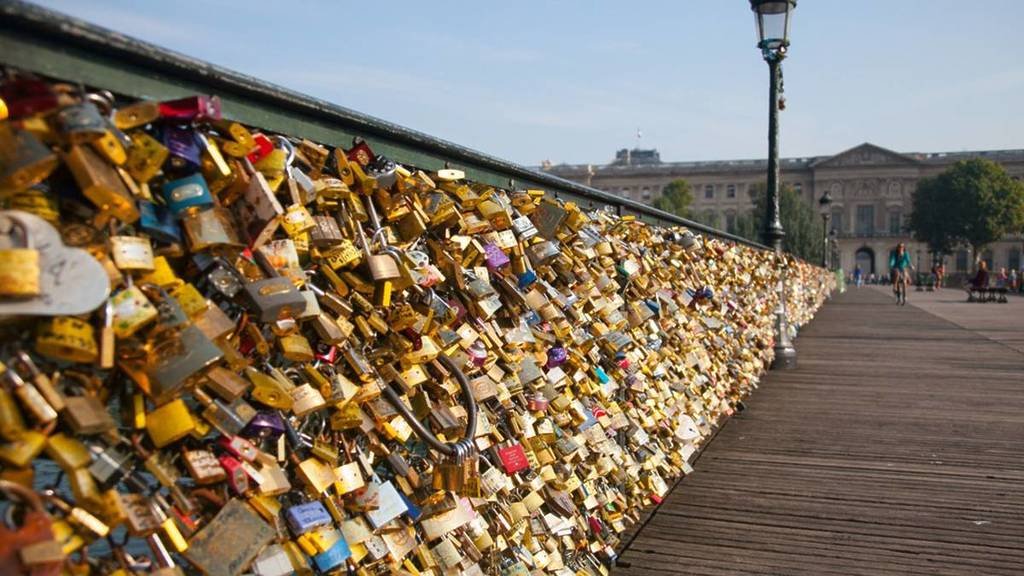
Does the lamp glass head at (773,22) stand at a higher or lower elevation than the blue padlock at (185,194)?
higher

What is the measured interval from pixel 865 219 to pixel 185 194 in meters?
135

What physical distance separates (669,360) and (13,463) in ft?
14.7

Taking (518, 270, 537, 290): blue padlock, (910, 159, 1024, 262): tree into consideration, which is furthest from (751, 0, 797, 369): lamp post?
(910, 159, 1024, 262): tree

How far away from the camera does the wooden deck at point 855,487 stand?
3.73m

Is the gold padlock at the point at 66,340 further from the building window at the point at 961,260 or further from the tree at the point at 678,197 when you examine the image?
the building window at the point at 961,260

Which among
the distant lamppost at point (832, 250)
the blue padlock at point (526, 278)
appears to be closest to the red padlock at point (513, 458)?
the blue padlock at point (526, 278)

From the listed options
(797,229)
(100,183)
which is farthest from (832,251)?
(100,183)

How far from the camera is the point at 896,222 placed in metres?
126

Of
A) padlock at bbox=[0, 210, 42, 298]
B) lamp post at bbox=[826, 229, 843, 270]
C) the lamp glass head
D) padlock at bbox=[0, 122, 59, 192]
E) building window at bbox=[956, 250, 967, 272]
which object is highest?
the lamp glass head

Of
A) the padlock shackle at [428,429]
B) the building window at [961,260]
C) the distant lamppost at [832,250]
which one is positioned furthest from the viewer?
the building window at [961,260]

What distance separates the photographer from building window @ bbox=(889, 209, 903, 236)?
412 feet

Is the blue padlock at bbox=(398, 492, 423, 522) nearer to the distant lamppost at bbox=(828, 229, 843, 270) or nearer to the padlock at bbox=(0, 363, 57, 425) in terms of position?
the padlock at bbox=(0, 363, 57, 425)

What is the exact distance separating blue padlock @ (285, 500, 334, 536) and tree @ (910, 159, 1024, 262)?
111879mm

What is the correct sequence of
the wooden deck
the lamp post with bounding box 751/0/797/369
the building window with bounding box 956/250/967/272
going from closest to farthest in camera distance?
1. the wooden deck
2. the lamp post with bounding box 751/0/797/369
3. the building window with bounding box 956/250/967/272
